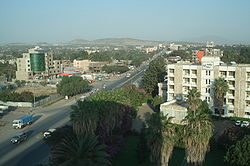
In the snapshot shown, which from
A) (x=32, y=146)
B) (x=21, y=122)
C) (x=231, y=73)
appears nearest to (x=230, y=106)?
(x=231, y=73)

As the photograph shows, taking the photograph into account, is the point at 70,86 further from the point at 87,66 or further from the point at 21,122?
the point at 87,66

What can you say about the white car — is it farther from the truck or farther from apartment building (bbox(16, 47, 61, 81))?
apartment building (bbox(16, 47, 61, 81))

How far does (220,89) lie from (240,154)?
683 inches

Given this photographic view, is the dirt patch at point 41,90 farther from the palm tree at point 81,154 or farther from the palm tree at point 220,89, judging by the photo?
the palm tree at point 81,154

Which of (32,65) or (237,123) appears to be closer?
(237,123)

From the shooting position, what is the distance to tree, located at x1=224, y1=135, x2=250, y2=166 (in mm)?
20344

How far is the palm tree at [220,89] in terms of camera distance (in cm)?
3697

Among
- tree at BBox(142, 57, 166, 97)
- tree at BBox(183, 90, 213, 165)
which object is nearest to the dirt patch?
tree at BBox(142, 57, 166, 97)

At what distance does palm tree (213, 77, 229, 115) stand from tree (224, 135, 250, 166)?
16016 millimetres

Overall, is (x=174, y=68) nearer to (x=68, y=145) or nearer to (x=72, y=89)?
(x=72, y=89)

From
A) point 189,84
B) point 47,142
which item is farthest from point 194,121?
point 189,84

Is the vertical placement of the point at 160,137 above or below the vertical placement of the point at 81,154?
above

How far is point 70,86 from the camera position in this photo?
178ft

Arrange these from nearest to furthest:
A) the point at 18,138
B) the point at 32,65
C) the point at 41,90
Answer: the point at 18,138 < the point at 41,90 < the point at 32,65
